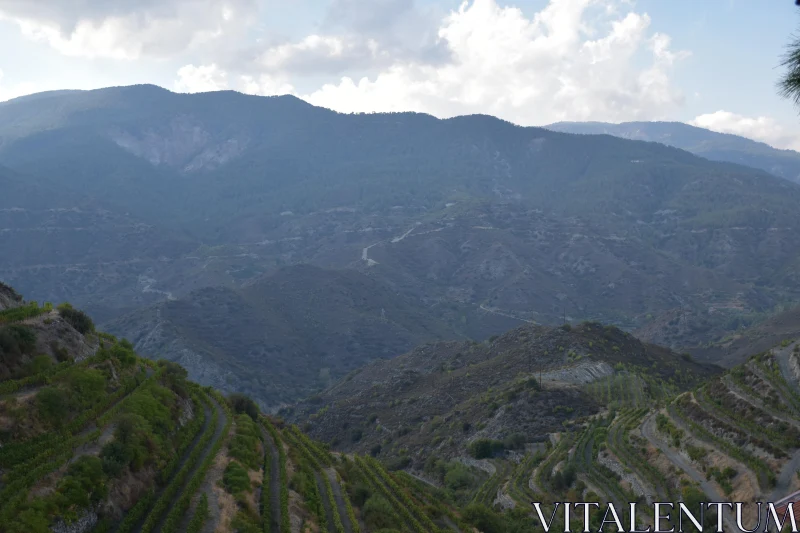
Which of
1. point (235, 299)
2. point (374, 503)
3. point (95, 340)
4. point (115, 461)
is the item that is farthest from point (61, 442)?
point (235, 299)

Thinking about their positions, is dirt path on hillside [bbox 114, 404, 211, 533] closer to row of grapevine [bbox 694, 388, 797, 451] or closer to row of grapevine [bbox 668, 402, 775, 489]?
row of grapevine [bbox 668, 402, 775, 489]

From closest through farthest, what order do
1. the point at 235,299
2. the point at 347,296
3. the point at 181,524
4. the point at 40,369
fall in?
the point at 181,524 → the point at 40,369 → the point at 235,299 → the point at 347,296

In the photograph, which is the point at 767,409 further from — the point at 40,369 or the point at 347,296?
the point at 347,296

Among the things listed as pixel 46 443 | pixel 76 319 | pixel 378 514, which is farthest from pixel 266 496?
pixel 76 319

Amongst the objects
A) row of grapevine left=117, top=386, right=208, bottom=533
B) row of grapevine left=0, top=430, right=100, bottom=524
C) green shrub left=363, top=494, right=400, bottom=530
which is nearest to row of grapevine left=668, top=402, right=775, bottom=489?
green shrub left=363, top=494, right=400, bottom=530

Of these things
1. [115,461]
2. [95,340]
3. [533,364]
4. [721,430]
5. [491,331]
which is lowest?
[491,331]

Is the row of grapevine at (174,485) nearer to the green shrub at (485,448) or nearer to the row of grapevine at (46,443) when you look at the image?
the row of grapevine at (46,443)
